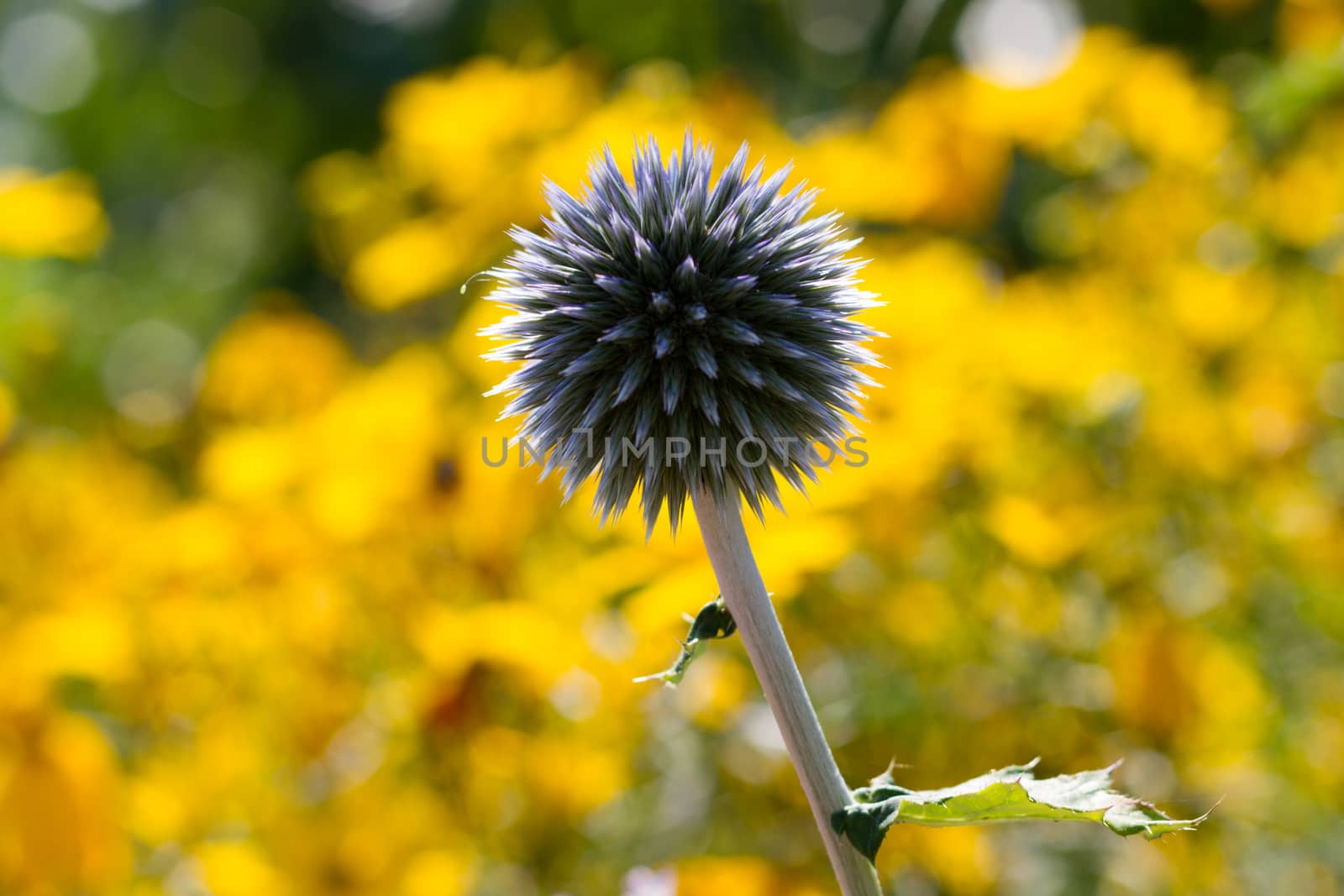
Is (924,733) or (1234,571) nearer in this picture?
(924,733)

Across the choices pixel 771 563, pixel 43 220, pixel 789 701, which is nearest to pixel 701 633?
pixel 789 701

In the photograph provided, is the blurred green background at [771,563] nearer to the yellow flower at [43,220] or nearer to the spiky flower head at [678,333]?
the yellow flower at [43,220]

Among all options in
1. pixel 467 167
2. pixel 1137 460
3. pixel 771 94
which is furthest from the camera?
pixel 771 94

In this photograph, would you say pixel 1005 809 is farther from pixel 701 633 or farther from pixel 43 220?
pixel 43 220

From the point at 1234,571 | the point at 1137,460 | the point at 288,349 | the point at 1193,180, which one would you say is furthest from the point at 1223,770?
the point at 288,349

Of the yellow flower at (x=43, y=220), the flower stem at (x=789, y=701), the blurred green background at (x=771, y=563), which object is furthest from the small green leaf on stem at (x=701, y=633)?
the yellow flower at (x=43, y=220)

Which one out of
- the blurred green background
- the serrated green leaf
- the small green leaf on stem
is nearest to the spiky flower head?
the small green leaf on stem

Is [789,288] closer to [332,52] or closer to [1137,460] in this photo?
[1137,460]
